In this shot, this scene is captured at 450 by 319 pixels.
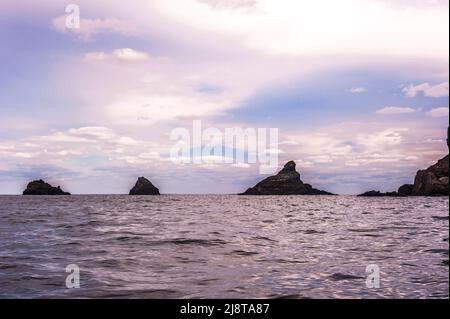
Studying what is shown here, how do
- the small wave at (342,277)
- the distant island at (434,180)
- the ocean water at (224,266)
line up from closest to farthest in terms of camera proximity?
the ocean water at (224,266) < the small wave at (342,277) < the distant island at (434,180)

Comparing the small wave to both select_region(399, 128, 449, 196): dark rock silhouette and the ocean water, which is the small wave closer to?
the ocean water

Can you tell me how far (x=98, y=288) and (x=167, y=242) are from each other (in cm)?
991

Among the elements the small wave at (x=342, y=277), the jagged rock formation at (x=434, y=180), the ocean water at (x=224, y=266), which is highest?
the jagged rock formation at (x=434, y=180)

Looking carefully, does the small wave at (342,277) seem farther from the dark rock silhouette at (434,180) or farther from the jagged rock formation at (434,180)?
the jagged rock formation at (434,180)

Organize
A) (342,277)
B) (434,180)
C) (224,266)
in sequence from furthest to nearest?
(434,180) → (224,266) → (342,277)

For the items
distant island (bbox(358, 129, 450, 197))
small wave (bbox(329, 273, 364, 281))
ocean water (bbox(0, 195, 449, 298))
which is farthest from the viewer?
distant island (bbox(358, 129, 450, 197))

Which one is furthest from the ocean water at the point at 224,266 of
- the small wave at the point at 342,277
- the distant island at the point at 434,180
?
the distant island at the point at 434,180

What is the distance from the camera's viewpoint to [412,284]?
38.3 feet

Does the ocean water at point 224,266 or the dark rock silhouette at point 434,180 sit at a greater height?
the dark rock silhouette at point 434,180

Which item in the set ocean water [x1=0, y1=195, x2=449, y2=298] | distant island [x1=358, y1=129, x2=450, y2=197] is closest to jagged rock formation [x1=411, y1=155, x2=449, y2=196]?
distant island [x1=358, y1=129, x2=450, y2=197]

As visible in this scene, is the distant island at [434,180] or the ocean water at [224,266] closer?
the ocean water at [224,266]

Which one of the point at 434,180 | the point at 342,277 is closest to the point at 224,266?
the point at 342,277

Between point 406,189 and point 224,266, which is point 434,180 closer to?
point 406,189
